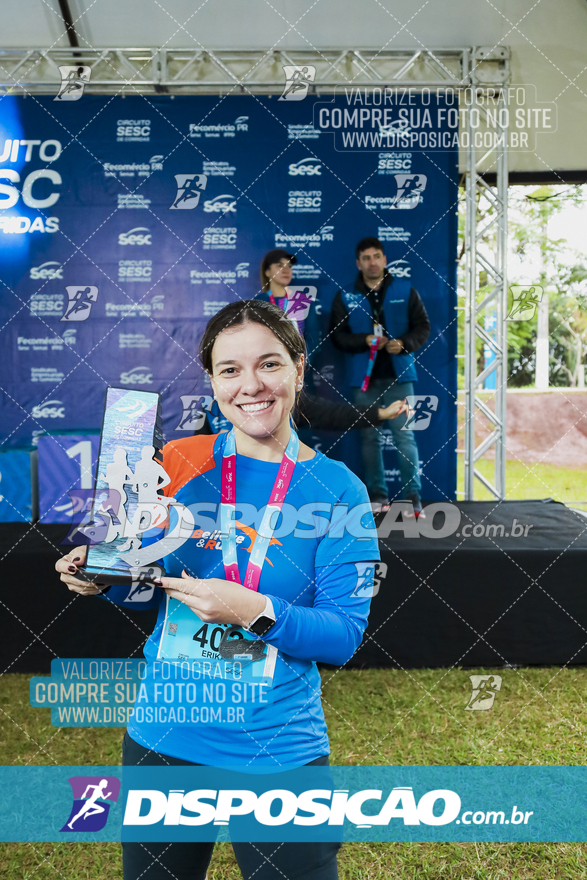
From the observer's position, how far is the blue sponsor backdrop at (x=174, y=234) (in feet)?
12.9

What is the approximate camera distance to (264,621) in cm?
70

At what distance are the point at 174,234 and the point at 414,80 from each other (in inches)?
70.8

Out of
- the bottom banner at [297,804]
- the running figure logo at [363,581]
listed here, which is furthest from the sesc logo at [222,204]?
the running figure logo at [363,581]

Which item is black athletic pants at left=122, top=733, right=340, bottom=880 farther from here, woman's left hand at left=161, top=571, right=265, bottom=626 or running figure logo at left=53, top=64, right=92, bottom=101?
running figure logo at left=53, top=64, right=92, bottom=101

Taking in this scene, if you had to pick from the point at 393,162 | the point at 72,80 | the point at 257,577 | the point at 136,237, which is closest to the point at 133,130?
the point at 72,80

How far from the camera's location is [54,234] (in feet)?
13.1

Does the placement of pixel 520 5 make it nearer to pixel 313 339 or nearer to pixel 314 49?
pixel 314 49

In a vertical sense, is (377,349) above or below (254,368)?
above

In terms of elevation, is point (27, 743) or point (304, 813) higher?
point (304, 813)

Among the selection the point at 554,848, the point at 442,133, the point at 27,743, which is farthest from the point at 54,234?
the point at 554,848

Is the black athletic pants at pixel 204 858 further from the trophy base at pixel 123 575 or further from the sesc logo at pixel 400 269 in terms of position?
the sesc logo at pixel 400 269

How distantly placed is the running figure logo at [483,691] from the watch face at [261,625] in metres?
1.80

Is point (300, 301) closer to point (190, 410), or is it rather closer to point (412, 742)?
point (190, 410)

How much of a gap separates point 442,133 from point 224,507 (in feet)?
12.9
